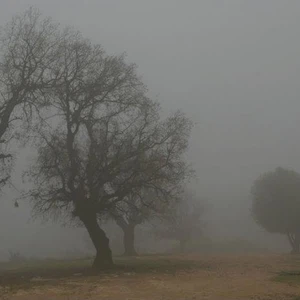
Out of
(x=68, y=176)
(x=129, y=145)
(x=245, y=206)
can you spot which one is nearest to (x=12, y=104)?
(x=68, y=176)

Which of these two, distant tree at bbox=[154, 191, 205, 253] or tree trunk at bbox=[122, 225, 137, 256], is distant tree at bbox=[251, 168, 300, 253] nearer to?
distant tree at bbox=[154, 191, 205, 253]

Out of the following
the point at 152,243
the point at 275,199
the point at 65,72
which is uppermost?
the point at 65,72

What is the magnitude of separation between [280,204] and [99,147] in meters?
→ 35.7

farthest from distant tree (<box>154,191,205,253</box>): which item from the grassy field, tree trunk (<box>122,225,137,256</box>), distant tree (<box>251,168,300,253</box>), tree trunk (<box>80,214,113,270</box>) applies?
the grassy field

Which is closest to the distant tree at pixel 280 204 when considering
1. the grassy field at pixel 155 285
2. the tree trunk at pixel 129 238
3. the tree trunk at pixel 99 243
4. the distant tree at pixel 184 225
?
the distant tree at pixel 184 225

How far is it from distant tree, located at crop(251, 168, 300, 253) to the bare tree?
3174 centimetres

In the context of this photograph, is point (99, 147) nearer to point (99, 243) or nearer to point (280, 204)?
point (99, 243)

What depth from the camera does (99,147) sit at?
27.4m

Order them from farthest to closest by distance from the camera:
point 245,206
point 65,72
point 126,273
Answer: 1. point 245,206
2. point 65,72
3. point 126,273

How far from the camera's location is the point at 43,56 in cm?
2625

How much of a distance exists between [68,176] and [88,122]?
396 centimetres

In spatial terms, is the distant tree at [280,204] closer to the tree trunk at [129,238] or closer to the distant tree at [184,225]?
the distant tree at [184,225]

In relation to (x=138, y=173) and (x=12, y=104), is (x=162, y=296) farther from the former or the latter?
(x=12, y=104)

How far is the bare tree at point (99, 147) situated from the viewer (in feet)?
88.1
